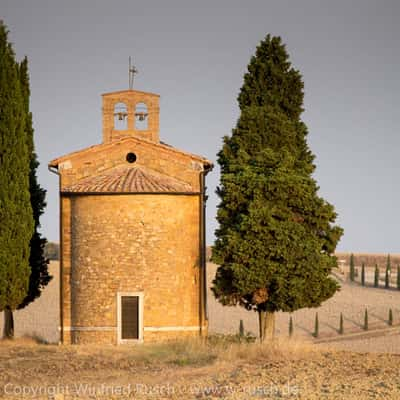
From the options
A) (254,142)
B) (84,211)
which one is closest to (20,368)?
(84,211)

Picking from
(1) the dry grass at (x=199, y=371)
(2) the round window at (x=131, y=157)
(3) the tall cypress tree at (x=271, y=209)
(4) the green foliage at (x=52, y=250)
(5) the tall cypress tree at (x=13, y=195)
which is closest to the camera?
(1) the dry grass at (x=199, y=371)

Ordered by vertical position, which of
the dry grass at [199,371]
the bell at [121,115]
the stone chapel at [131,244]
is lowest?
the dry grass at [199,371]

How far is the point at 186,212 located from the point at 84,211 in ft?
12.4

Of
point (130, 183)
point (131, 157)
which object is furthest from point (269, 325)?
point (131, 157)

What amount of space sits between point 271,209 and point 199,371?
8488mm

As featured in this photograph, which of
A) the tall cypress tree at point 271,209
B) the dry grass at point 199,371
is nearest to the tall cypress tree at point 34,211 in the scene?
the dry grass at point 199,371

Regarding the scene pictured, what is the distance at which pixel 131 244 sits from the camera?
27969 millimetres

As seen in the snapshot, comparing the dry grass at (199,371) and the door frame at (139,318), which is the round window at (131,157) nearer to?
the door frame at (139,318)

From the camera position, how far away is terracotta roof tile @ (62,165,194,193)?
28078 millimetres

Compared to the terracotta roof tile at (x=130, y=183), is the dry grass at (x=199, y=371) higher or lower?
lower

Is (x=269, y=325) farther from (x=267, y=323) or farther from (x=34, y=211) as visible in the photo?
(x=34, y=211)

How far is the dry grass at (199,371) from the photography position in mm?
17156

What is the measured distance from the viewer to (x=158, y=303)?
92.0 feet

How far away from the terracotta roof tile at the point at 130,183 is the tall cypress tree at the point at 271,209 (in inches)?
77.5
